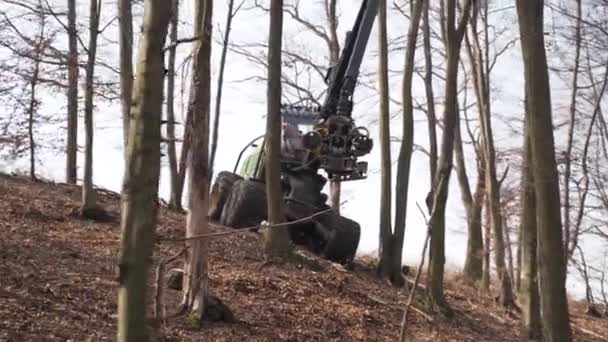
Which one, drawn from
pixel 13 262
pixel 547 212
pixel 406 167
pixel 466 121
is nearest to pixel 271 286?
pixel 13 262

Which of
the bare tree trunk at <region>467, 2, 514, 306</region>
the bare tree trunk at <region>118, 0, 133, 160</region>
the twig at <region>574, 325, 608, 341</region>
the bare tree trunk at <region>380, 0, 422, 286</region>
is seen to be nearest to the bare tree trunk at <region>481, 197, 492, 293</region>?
the bare tree trunk at <region>467, 2, 514, 306</region>

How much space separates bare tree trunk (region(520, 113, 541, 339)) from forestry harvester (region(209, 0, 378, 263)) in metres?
3.00

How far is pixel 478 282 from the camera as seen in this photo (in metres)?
22.2

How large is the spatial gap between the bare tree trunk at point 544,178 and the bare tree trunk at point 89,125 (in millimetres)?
7303

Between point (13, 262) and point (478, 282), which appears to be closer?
point (13, 262)

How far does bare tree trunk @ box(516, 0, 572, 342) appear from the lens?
25.2 ft

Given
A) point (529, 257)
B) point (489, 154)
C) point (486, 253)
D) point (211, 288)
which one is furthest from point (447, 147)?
point (486, 253)

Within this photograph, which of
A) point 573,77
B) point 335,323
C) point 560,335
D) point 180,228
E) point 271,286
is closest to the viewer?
point 560,335

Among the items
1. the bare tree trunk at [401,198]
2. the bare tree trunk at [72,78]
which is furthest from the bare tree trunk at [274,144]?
the bare tree trunk at [72,78]

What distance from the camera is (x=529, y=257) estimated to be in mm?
11477

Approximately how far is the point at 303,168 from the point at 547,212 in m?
7.04

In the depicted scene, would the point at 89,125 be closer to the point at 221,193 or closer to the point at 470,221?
the point at 221,193

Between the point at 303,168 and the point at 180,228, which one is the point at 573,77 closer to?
the point at 303,168

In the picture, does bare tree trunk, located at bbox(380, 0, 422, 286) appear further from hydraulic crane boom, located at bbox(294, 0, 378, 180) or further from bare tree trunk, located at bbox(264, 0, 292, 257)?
bare tree trunk, located at bbox(264, 0, 292, 257)
